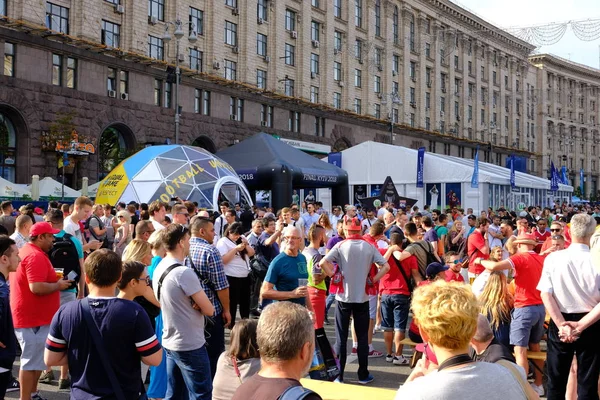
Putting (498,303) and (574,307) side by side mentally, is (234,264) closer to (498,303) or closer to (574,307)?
(498,303)

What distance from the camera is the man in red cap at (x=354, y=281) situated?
24.7 feet

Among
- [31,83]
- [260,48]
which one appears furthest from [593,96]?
[31,83]

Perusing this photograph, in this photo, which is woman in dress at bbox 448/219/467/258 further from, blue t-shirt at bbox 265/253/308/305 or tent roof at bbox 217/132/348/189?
tent roof at bbox 217/132/348/189

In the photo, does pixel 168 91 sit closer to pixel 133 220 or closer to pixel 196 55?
pixel 196 55

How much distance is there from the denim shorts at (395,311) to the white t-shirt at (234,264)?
2.29 meters

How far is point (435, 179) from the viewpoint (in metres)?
35.7

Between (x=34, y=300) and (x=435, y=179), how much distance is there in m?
31.3

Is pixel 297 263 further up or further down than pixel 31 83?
further down

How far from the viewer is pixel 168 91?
1388 inches

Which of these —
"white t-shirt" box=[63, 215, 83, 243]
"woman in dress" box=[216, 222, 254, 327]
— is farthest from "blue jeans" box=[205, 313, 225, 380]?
"white t-shirt" box=[63, 215, 83, 243]

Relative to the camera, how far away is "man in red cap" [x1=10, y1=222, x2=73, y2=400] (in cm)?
610

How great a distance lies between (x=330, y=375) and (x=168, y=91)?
3074 cm

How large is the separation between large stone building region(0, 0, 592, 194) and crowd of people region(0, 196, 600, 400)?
20.4 m

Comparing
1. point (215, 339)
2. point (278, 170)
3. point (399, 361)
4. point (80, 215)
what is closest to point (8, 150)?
point (278, 170)
